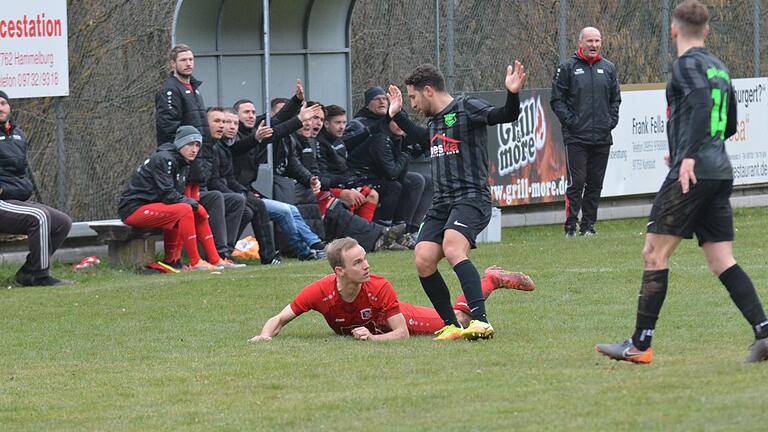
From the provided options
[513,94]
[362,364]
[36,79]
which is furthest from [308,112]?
[362,364]

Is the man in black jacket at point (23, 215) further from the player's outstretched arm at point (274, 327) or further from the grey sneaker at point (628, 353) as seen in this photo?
the grey sneaker at point (628, 353)

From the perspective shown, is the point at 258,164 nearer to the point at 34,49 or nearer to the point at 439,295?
the point at 34,49

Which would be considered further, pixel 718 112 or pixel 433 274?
pixel 433 274

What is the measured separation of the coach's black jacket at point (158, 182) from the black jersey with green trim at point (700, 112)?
749cm

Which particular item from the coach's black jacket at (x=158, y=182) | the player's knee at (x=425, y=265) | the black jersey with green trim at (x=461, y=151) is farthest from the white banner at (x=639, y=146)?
the player's knee at (x=425, y=265)

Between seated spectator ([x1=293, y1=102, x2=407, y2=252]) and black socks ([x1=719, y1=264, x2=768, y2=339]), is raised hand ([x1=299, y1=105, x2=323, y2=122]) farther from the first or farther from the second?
black socks ([x1=719, y1=264, x2=768, y2=339])

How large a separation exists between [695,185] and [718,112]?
1.27ft

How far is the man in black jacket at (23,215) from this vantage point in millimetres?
13117

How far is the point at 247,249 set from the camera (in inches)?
608

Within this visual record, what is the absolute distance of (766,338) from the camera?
7.21m

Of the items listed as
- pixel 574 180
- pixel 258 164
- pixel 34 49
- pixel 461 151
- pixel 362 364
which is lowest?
pixel 362 364

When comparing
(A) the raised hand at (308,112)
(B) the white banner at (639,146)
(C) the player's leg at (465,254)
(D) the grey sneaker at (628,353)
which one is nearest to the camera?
(D) the grey sneaker at (628,353)

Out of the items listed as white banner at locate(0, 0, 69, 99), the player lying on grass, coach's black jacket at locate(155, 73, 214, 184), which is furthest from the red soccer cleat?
white banner at locate(0, 0, 69, 99)

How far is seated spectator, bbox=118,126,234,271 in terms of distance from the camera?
1392 centimetres
